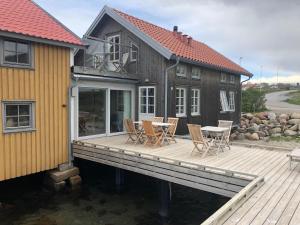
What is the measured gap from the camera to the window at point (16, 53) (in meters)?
8.26

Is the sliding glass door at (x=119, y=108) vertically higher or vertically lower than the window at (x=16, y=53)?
lower

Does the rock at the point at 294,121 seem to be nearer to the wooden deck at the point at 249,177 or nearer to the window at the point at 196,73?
the window at the point at 196,73

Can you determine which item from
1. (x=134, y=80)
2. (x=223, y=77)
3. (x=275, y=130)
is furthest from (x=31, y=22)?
(x=275, y=130)

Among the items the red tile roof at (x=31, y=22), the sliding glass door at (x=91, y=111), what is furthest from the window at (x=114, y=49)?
the red tile roof at (x=31, y=22)

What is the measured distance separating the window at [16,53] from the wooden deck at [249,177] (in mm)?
3312

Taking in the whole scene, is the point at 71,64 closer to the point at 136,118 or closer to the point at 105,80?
the point at 105,80

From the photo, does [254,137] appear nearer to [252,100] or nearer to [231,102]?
[231,102]

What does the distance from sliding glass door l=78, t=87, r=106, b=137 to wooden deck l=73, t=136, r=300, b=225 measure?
2.85 ft

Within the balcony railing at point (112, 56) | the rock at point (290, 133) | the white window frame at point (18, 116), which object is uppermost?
the balcony railing at point (112, 56)

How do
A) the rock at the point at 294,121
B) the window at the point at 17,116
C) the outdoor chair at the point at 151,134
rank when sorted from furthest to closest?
the rock at the point at 294,121
the outdoor chair at the point at 151,134
the window at the point at 17,116

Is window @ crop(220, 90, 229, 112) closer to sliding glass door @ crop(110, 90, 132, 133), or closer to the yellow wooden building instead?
sliding glass door @ crop(110, 90, 132, 133)

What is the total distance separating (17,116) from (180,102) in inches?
274

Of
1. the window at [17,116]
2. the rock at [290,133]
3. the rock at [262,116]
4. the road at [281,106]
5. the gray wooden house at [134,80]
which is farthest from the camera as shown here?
the road at [281,106]

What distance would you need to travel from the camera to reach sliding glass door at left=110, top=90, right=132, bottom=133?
1205 cm
